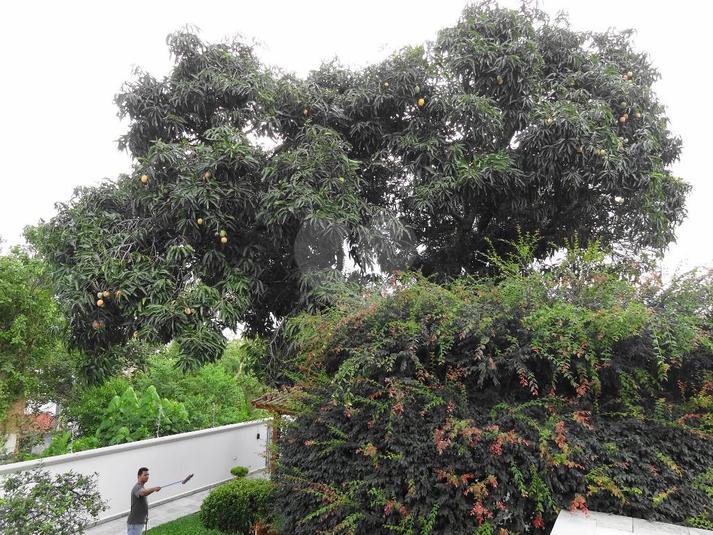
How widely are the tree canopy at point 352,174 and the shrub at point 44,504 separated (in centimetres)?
170

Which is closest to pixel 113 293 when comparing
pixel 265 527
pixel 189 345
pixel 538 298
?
pixel 189 345

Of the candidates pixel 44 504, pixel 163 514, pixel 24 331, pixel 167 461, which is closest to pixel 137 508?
pixel 44 504

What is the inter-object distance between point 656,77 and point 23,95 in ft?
37.5

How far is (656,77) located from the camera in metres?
8.23

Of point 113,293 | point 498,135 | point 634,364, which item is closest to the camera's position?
point 634,364

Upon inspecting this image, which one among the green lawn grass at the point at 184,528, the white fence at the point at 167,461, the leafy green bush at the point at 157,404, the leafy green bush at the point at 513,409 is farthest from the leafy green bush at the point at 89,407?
the leafy green bush at the point at 513,409

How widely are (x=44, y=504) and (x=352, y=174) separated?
5099mm

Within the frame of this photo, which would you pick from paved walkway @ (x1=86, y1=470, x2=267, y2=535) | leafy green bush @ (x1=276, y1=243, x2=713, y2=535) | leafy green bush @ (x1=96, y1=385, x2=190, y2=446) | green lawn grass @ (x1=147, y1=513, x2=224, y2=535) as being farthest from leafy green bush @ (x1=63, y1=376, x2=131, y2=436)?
leafy green bush @ (x1=276, y1=243, x2=713, y2=535)

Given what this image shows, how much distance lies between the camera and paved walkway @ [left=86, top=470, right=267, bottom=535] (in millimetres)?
7457

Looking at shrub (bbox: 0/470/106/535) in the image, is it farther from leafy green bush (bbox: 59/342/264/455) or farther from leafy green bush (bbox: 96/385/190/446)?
leafy green bush (bbox: 96/385/190/446)

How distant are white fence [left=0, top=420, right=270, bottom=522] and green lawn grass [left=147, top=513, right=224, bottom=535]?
852 millimetres

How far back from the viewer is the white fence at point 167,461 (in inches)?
297

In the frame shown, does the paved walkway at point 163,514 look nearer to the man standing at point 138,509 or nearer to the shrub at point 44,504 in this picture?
the man standing at point 138,509

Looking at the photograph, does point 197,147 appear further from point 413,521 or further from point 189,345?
point 413,521
